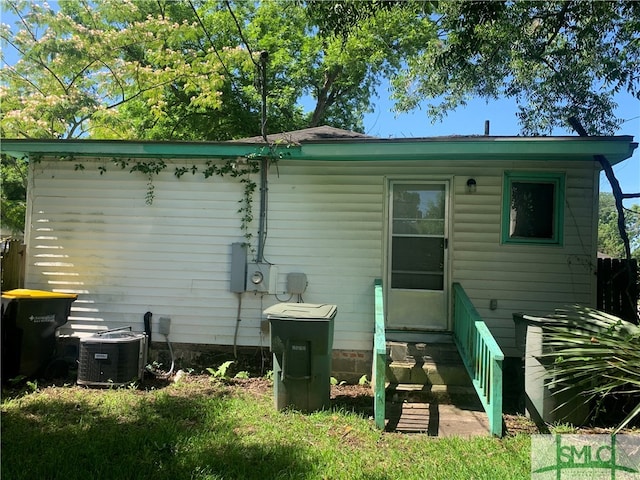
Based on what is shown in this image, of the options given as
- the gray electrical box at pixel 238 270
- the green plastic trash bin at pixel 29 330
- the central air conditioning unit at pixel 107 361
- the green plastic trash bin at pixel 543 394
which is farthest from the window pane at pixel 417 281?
the green plastic trash bin at pixel 29 330

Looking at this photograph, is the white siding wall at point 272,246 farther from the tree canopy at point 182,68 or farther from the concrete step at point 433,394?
the tree canopy at point 182,68

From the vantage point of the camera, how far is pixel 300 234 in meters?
6.07

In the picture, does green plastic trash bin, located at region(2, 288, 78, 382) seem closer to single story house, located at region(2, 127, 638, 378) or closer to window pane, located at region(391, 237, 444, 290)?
single story house, located at region(2, 127, 638, 378)

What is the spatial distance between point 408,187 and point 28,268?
5523 mm

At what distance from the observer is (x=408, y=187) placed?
6020 millimetres

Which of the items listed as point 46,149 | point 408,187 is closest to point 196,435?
point 408,187

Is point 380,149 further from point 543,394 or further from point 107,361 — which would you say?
point 107,361

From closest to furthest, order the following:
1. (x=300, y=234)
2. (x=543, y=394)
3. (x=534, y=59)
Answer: (x=543, y=394) < (x=300, y=234) < (x=534, y=59)

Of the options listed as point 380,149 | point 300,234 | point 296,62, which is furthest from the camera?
A: point 296,62

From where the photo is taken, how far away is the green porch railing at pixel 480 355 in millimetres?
3973

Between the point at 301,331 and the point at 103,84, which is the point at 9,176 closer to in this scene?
the point at 103,84

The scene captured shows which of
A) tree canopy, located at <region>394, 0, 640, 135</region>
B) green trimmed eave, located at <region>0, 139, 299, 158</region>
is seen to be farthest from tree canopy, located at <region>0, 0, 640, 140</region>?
green trimmed eave, located at <region>0, 139, 299, 158</region>

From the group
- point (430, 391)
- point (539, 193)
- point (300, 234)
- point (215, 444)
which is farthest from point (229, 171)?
point (539, 193)

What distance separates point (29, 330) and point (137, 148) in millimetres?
2626
